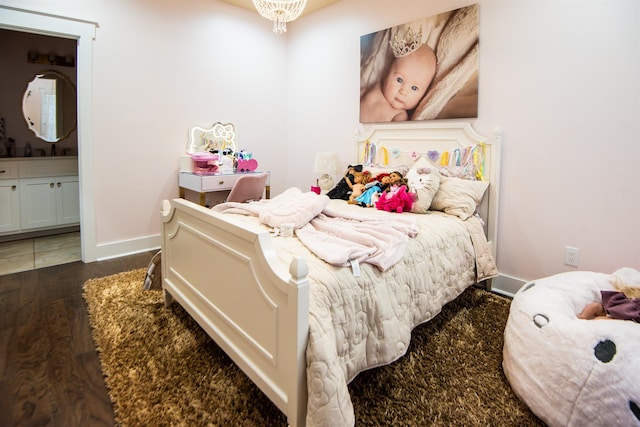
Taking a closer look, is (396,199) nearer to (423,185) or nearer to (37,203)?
(423,185)

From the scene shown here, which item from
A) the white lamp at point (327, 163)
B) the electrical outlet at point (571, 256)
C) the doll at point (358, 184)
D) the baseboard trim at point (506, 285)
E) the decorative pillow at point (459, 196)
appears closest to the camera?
the electrical outlet at point (571, 256)

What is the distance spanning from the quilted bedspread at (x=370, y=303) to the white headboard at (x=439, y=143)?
1.63 ft

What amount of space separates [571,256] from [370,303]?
176 cm

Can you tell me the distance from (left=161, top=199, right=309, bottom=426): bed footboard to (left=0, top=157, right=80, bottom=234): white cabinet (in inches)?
115

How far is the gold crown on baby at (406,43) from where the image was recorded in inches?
124

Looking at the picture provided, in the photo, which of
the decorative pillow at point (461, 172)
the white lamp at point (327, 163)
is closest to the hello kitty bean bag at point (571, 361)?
the decorative pillow at point (461, 172)

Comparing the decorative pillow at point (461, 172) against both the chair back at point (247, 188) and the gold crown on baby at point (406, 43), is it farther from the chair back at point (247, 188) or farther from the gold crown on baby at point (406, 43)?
the chair back at point (247, 188)

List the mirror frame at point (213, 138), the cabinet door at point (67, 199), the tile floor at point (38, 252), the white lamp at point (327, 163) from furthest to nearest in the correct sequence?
the cabinet door at point (67, 199), the mirror frame at point (213, 138), the white lamp at point (327, 163), the tile floor at point (38, 252)

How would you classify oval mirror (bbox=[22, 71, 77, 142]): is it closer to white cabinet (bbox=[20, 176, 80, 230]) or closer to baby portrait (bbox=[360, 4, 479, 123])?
white cabinet (bbox=[20, 176, 80, 230])

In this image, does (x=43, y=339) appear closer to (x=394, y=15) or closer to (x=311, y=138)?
(x=311, y=138)

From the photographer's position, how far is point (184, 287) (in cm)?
218

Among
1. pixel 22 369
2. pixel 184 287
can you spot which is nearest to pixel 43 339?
pixel 22 369

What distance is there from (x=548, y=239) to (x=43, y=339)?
3328 mm

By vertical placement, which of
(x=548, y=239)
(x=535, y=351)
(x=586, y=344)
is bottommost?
(x=535, y=351)
